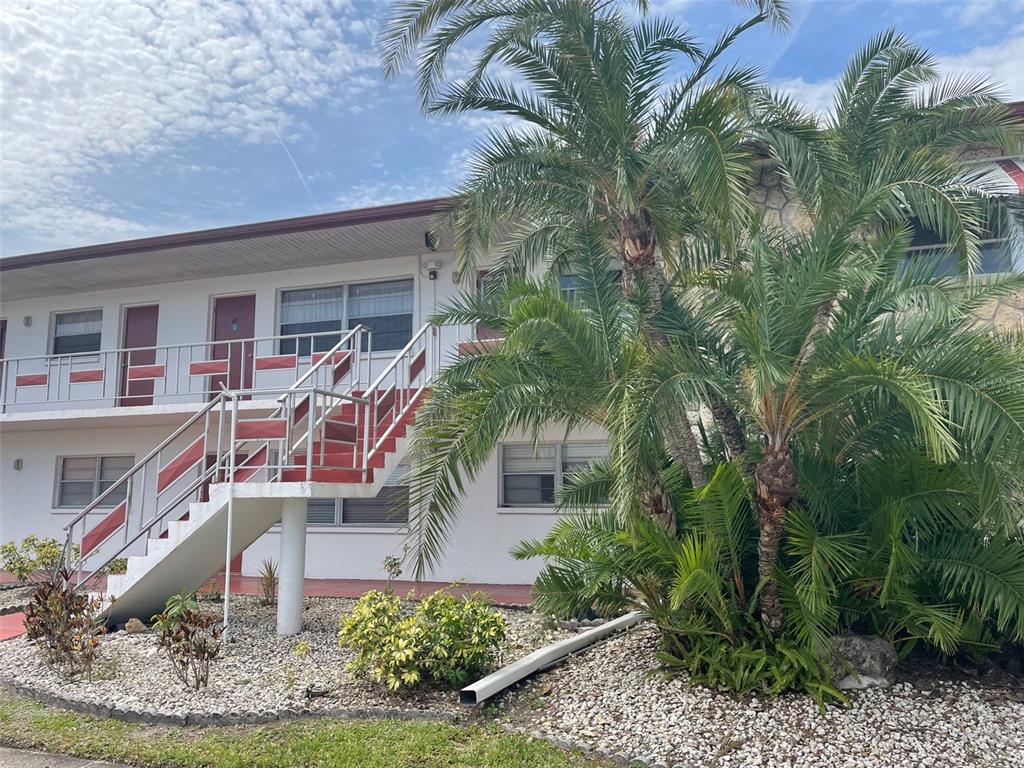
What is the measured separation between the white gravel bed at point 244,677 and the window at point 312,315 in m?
6.27

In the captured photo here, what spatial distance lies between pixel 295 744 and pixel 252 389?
712 centimetres

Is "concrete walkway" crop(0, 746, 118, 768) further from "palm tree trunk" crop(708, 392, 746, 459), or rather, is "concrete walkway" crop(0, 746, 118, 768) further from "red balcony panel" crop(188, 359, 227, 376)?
"red balcony panel" crop(188, 359, 227, 376)

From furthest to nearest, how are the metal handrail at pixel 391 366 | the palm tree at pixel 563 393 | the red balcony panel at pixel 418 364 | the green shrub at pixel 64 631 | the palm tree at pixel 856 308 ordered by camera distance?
the red balcony panel at pixel 418 364 < the metal handrail at pixel 391 366 < the green shrub at pixel 64 631 < the palm tree at pixel 563 393 < the palm tree at pixel 856 308

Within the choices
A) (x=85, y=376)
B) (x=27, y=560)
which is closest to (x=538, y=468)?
(x=27, y=560)

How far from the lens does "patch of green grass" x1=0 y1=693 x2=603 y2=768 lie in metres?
5.24

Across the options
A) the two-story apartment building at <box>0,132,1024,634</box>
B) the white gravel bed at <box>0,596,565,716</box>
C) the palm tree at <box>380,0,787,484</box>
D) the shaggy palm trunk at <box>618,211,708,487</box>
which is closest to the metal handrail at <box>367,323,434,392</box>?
the two-story apartment building at <box>0,132,1024,634</box>

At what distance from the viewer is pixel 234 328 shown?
15.5 m

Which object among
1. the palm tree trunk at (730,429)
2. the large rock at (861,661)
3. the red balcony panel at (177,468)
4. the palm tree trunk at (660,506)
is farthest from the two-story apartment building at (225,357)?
the large rock at (861,661)

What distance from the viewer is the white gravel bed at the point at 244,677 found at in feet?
21.0

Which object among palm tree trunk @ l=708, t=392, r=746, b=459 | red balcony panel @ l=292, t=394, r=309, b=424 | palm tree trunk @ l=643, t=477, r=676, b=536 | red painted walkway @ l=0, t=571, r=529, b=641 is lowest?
red painted walkway @ l=0, t=571, r=529, b=641

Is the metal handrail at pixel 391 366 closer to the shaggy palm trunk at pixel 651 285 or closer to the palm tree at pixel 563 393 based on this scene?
the palm tree at pixel 563 393

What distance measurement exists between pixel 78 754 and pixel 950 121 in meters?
10.1

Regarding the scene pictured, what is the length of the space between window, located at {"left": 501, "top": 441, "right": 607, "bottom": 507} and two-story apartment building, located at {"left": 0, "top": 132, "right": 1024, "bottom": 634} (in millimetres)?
25

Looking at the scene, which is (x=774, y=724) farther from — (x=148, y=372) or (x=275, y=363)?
(x=148, y=372)
